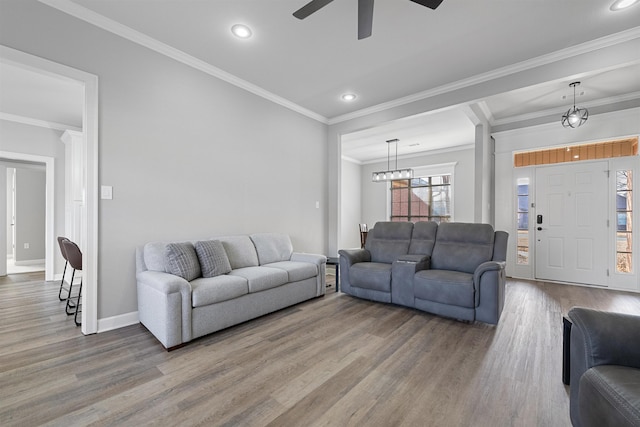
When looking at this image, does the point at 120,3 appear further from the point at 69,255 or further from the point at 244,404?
the point at 244,404

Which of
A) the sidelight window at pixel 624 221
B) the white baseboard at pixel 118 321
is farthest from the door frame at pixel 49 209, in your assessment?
the sidelight window at pixel 624 221

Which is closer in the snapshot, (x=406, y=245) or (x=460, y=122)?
(x=406, y=245)

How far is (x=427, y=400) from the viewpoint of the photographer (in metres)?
1.70

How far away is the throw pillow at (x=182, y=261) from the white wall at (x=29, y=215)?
659 centimetres

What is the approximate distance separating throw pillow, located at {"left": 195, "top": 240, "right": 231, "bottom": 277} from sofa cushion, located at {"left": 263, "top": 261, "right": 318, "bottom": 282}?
66cm

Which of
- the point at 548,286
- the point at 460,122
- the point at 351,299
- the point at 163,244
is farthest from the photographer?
the point at 460,122

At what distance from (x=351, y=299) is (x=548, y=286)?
3378 mm

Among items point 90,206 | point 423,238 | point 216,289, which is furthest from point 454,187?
point 90,206

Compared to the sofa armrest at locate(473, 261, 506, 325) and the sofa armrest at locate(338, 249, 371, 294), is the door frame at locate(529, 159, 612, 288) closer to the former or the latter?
the sofa armrest at locate(473, 261, 506, 325)

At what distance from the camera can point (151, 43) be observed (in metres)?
2.95

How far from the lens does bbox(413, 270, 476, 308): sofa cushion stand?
114 inches

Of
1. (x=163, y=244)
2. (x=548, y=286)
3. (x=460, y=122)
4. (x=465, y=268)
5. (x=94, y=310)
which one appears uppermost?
(x=460, y=122)

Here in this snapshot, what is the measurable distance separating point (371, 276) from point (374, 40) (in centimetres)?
268

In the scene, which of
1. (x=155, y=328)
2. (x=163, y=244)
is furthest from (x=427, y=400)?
(x=163, y=244)
